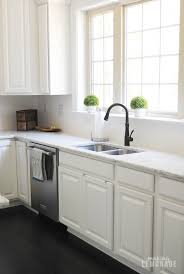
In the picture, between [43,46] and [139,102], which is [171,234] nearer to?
[139,102]

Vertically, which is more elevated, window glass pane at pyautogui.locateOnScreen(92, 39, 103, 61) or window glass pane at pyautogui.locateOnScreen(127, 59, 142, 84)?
window glass pane at pyautogui.locateOnScreen(92, 39, 103, 61)

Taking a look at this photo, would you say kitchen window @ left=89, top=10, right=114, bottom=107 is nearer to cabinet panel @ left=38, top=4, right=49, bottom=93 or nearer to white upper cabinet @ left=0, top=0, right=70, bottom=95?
white upper cabinet @ left=0, top=0, right=70, bottom=95

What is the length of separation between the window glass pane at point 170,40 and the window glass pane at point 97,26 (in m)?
0.93

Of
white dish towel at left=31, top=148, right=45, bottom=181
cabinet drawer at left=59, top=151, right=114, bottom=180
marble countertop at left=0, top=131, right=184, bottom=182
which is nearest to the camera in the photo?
marble countertop at left=0, top=131, right=184, bottom=182

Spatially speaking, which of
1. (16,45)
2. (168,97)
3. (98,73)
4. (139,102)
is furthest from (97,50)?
(168,97)

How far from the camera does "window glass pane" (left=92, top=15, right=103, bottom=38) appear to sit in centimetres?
414

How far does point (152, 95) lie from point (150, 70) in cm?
24

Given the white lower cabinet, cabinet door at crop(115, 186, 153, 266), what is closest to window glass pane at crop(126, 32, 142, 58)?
the white lower cabinet

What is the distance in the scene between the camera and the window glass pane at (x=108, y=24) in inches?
157

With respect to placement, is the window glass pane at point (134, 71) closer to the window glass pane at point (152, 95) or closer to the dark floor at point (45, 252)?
the window glass pane at point (152, 95)

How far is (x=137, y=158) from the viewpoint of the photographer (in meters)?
2.88

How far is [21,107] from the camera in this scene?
4996mm

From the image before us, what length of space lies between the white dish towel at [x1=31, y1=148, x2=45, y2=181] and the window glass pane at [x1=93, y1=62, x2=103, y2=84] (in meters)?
1.07

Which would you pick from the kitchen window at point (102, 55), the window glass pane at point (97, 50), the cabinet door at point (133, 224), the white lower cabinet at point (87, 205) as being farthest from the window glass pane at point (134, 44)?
the cabinet door at point (133, 224)
